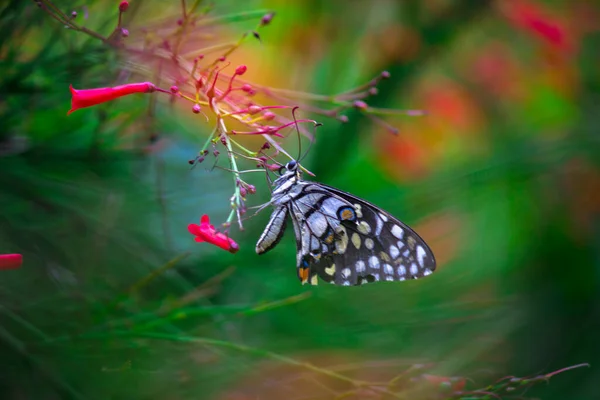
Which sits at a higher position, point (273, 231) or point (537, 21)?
point (537, 21)

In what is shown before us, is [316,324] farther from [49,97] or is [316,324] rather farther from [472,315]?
[49,97]

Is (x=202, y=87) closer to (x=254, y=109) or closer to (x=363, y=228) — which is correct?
(x=254, y=109)

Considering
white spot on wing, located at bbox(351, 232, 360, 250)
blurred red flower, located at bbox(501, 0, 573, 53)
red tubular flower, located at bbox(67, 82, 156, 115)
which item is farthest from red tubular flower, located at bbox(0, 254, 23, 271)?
blurred red flower, located at bbox(501, 0, 573, 53)

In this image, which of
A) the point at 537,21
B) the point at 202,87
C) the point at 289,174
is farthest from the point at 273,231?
the point at 537,21

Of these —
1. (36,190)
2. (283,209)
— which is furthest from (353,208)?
(36,190)

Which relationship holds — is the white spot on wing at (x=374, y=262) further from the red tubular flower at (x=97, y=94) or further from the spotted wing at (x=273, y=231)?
the red tubular flower at (x=97, y=94)

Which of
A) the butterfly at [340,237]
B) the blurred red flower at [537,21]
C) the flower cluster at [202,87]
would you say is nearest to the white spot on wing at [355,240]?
the butterfly at [340,237]

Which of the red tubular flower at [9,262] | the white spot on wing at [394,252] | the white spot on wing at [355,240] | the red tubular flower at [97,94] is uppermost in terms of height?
the red tubular flower at [97,94]
